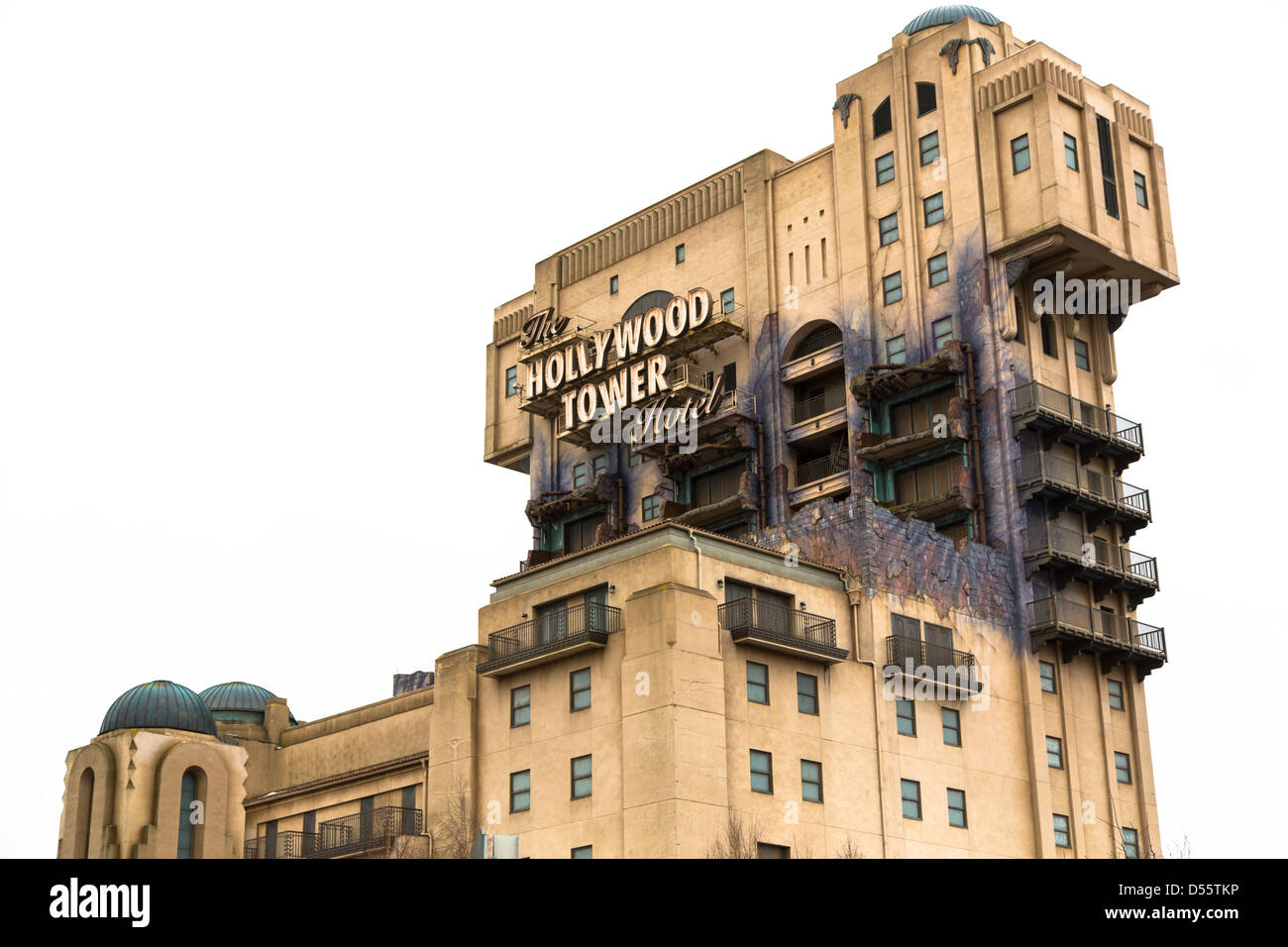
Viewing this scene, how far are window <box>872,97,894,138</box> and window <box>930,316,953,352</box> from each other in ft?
39.1

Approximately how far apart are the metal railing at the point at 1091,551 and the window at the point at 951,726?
10313mm

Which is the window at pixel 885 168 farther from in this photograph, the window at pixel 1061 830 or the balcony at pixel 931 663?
the window at pixel 1061 830

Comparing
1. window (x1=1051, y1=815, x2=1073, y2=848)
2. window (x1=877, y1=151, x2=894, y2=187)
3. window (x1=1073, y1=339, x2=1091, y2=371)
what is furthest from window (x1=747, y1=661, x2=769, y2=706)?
window (x1=877, y1=151, x2=894, y2=187)

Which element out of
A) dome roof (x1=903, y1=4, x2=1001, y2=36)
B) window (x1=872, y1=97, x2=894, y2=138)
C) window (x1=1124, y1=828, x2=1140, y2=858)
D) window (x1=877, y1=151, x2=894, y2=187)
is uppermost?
dome roof (x1=903, y1=4, x2=1001, y2=36)

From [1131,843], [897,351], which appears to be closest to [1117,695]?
[1131,843]

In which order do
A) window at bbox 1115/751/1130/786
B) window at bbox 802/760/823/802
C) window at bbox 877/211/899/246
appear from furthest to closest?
window at bbox 877/211/899/246
window at bbox 1115/751/1130/786
window at bbox 802/760/823/802

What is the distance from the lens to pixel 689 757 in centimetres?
6594

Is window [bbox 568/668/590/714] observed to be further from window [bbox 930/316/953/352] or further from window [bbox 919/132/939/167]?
window [bbox 919/132/939/167]

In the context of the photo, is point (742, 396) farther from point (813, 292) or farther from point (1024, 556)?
point (1024, 556)

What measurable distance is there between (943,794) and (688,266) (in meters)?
39.6

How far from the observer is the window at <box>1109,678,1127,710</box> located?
281 feet

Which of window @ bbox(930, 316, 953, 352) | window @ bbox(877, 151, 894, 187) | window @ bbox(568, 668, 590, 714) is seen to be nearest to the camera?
window @ bbox(568, 668, 590, 714)

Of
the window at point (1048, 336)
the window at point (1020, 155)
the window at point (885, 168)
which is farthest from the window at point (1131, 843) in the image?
the window at point (885, 168)
